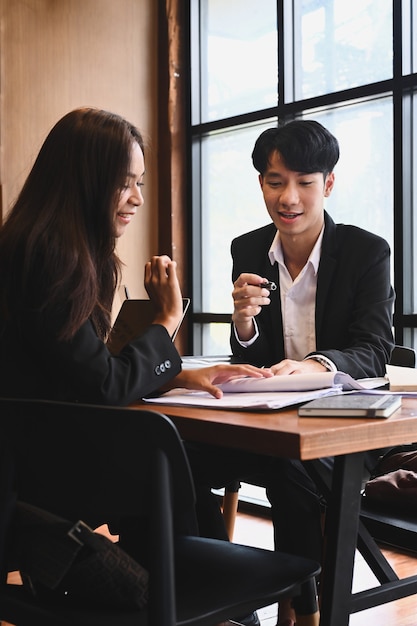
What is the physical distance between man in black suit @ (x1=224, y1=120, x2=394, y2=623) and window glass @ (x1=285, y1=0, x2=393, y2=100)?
1907 mm

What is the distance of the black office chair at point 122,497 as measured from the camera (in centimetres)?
101

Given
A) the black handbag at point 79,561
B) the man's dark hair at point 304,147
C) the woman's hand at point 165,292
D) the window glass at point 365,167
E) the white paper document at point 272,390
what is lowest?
the black handbag at point 79,561

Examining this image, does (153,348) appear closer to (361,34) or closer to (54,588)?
(54,588)

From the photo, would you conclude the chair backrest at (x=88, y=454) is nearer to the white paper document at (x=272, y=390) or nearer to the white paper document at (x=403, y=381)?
the white paper document at (x=272, y=390)

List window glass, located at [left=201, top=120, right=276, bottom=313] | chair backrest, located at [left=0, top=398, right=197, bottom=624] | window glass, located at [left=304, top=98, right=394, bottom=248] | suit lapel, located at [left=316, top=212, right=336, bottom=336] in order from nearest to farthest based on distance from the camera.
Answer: chair backrest, located at [left=0, top=398, right=197, bottom=624]
suit lapel, located at [left=316, top=212, right=336, bottom=336]
window glass, located at [left=304, top=98, right=394, bottom=248]
window glass, located at [left=201, top=120, right=276, bottom=313]

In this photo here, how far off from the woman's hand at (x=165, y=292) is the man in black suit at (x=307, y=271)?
0.32m

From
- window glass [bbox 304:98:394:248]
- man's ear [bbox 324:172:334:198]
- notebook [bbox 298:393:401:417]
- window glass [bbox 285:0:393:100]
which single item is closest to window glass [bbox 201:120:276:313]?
window glass [bbox 285:0:393:100]

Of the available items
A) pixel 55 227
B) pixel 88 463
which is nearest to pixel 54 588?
pixel 88 463

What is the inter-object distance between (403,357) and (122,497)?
4.71ft

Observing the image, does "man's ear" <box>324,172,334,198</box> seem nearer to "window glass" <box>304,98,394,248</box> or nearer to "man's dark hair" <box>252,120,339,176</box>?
"man's dark hair" <box>252,120,339,176</box>

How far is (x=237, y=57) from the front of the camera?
16.0 feet

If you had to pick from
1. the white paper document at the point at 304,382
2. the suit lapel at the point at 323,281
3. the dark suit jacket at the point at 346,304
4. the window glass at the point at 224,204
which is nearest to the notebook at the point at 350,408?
the white paper document at the point at 304,382

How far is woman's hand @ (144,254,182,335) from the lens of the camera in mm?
1584

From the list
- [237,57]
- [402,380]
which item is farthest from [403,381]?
[237,57]
